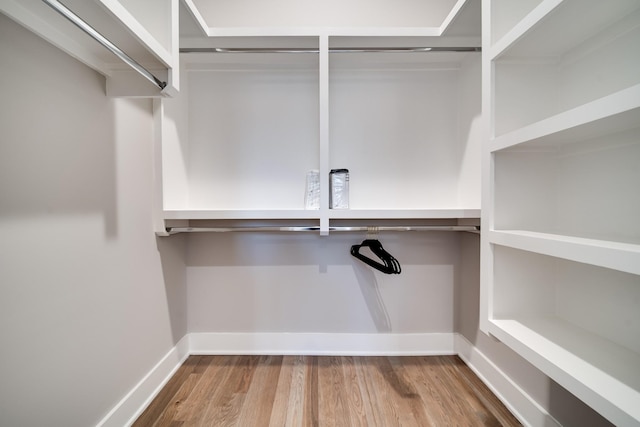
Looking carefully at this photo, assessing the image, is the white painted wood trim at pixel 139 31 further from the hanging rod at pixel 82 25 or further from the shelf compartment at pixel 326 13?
the shelf compartment at pixel 326 13

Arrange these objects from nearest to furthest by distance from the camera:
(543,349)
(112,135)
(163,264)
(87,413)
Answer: (543,349) → (87,413) → (112,135) → (163,264)

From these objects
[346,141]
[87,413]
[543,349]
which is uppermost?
[346,141]

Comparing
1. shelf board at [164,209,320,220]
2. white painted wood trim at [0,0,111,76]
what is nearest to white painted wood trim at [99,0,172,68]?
white painted wood trim at [0,0,111,76]

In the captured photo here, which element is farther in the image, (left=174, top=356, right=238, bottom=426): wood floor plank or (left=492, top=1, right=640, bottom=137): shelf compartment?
(left=174, top=356, right=238, bottom=426): wood floor plank

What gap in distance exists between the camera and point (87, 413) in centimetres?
94

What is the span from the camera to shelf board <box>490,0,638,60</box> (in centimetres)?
74

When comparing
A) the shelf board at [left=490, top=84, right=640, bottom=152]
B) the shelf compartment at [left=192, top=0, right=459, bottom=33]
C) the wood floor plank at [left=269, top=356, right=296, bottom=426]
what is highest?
the shelf compartment at [left=192, top=0, right=459, bottom=33]

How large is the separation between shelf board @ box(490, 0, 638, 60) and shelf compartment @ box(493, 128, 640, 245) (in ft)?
1.12

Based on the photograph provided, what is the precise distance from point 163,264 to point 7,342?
0.72 m

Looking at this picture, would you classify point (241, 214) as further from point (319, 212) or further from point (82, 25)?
point (82, 25)

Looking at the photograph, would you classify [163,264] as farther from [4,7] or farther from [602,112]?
[602,112]

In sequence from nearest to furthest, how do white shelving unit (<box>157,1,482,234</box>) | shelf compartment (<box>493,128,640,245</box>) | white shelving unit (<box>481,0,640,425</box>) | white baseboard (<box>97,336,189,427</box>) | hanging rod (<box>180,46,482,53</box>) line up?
white shelving unit (<box>481,0,640,425</box>)
shelf compartment (<box>493,128,640,245</box>)
white baseboard (<box>97,336,189,427</box>)
hanging rod (<box>180,46,482,53</box>)
white shelving unit (<box>157,1,482,234</box>)

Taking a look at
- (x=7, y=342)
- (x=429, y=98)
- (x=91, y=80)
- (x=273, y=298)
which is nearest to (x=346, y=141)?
(x=429, y=98)

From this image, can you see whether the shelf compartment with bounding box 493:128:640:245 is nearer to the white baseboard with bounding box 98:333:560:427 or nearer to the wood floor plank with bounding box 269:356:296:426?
the white baseboard with bounding box 98:333:560:427
